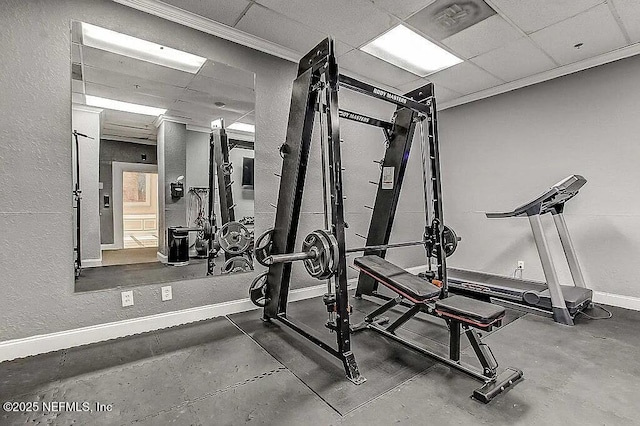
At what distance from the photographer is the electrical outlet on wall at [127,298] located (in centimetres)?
299

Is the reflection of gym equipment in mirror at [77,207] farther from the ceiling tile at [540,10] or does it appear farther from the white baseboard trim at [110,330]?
the ceiling tile at [540,10]

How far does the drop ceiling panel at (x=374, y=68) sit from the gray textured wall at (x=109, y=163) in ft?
8.82

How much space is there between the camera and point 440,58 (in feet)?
13.7

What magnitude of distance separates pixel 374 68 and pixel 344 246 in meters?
2.96

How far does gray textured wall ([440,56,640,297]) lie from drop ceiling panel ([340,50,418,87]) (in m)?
1.63

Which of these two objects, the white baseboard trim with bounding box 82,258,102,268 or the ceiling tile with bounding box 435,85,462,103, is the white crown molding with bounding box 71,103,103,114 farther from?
the ceiling tile with bounding box 435,85,462,103

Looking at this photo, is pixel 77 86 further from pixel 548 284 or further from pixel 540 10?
pixel 548 284

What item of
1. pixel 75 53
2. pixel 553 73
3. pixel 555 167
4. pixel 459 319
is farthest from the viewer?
pixel 555 167

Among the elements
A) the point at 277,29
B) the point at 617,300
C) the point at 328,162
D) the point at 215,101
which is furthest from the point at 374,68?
the point at 617,300

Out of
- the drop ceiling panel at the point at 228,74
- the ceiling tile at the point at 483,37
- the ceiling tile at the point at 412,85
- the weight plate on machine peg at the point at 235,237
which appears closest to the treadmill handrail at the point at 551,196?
the ceiling tile at the point at 483,37

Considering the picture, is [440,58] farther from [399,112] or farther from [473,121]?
[473,121]

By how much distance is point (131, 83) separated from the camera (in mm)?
3268

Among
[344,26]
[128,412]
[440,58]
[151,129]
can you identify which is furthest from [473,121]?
[128,412]

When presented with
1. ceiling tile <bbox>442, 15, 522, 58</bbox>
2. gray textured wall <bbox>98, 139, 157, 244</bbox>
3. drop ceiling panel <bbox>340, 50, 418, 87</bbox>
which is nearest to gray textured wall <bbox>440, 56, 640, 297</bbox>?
ceiling tile <bbox>442, 15, 522, 58</bbox>
